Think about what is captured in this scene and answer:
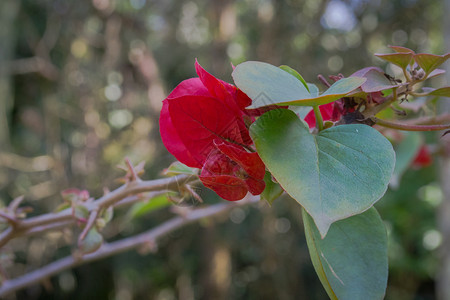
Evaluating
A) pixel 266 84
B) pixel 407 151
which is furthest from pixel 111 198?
pixel 407 151

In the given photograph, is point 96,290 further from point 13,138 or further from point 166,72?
point 166,72

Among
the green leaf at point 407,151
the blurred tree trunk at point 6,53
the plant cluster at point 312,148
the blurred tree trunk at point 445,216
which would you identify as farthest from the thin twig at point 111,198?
the blurred tree trunk at point 6,53

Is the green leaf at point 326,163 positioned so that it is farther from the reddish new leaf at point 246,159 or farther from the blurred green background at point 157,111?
the blurred green background at point 157,111

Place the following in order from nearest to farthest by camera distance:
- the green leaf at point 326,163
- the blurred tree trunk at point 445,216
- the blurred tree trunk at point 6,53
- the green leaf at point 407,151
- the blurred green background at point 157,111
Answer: the green leaf at point 326,163
the green leaf at point 407,151
the blurred tree trunk at point 445,216
the blurred green background at point 157,111
the blurred tree trunk at point 6,53

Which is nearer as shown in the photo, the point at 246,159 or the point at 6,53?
the point at 246,159

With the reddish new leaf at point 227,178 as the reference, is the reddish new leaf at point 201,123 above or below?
above

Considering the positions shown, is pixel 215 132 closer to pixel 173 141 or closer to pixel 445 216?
pixel 173 141

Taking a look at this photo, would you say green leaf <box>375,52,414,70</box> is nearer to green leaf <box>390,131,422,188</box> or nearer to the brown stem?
the brown stem
